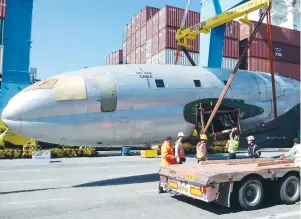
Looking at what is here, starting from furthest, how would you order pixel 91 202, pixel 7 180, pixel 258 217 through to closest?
pixel 7 180, pixel 91 202, pixel 258 217

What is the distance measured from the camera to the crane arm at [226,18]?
53.6 ft

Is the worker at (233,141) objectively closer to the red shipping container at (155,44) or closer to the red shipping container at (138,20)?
the red shipping container at (155,44)

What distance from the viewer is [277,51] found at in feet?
129

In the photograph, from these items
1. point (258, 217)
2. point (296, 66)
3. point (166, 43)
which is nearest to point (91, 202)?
point (258, 217)

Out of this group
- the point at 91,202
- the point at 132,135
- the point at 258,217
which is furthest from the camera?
the point at 132,135

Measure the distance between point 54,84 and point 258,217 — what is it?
797cm

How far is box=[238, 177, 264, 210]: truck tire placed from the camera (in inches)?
316

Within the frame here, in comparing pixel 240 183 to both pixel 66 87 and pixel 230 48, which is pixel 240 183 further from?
pixel 230 48

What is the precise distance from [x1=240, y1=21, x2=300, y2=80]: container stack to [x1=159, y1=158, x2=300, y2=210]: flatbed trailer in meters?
31.0

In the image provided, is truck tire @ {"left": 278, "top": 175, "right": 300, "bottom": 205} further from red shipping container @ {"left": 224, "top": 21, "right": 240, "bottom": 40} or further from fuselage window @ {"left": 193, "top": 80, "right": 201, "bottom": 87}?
red shipping container @ {"left": 224, "top": 21, "right": 240, "bottom": 40}

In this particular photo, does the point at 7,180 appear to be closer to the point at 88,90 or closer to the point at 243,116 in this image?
the point at 88,90

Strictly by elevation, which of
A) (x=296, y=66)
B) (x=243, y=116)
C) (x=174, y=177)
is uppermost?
(x=296, y=66)

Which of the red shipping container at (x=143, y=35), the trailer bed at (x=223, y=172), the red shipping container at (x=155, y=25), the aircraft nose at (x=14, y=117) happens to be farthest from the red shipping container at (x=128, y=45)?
the trailer bed at (x=223, y=172)

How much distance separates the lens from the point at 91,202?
9039mm
